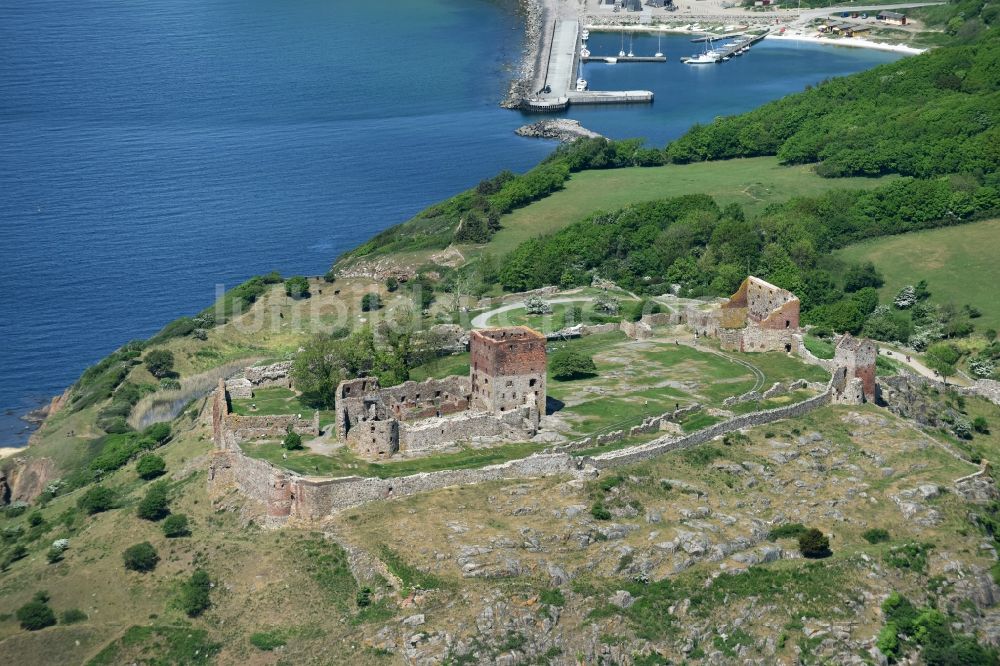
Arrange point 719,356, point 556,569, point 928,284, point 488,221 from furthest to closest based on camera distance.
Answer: point 488,221 < point 928,284 < point 719,356 < point 556,569

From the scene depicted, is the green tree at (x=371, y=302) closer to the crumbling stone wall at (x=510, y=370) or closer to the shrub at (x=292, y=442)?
the crumbling stone wall at (x=510, y=370)

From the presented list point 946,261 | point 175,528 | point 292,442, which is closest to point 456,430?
point 292,442

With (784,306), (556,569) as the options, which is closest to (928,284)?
(784,306)

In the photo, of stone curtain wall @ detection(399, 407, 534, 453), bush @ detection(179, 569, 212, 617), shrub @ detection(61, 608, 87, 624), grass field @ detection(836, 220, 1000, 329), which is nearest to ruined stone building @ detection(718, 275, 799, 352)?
stone curtain wall @ detection(399, 407, 534, 453)

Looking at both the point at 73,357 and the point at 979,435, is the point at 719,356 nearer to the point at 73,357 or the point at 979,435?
the point at 979,435

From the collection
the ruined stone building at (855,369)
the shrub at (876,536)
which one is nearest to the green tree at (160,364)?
the ruined stone building at (855,369)

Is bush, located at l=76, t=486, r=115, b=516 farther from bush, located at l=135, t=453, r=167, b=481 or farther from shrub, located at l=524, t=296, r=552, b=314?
shrub, located at l=524, t=296, r=552, b=314

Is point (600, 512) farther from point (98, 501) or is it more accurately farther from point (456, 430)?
point (98, 501)
